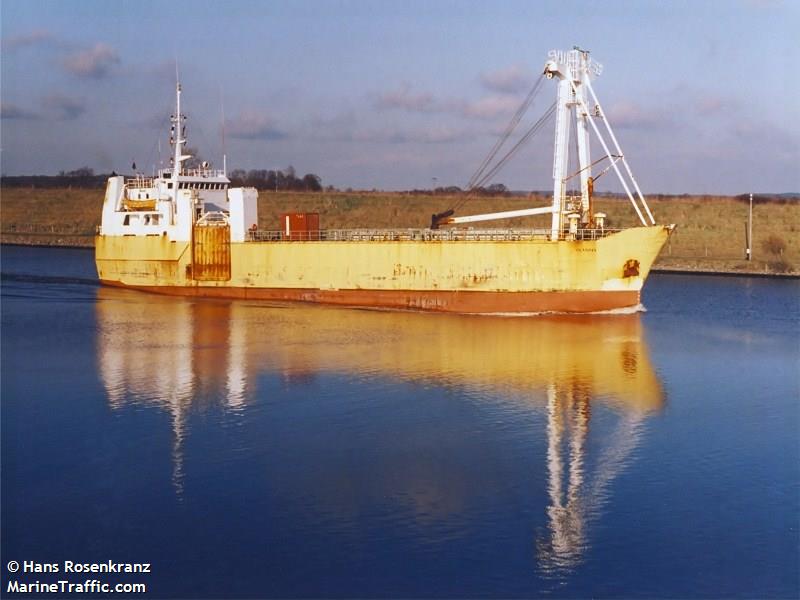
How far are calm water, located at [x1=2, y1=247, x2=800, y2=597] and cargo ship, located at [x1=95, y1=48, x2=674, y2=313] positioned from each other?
2.61m

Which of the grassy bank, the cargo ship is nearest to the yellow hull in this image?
the cargo ship

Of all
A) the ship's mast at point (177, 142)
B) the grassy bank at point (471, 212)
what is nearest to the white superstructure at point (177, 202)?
the ship's mast at point (177, 142)

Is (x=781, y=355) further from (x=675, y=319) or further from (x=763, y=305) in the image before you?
(x=763, y=305)

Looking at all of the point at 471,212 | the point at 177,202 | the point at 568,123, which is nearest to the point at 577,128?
the point at 568,123

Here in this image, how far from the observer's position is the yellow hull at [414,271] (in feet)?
97.0

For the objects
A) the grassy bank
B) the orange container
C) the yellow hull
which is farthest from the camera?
the grassy bank

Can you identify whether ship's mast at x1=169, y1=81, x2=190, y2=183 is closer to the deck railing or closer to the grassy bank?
the deck railing

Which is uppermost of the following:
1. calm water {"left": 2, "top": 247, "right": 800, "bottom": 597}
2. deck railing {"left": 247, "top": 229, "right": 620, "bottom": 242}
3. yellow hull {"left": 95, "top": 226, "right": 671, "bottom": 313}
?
deck railing {"left": 247, "top": 229, "right": 620, "bottom": 242}

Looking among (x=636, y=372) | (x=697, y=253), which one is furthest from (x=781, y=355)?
(x=697, y=253)

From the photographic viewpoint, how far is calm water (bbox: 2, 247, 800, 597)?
1145 cm

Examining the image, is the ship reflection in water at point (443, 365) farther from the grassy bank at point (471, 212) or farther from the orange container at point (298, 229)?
the grassy bank at point (471, 212)

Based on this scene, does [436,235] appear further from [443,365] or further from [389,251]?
[443,365]

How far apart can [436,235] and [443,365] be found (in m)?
10.7

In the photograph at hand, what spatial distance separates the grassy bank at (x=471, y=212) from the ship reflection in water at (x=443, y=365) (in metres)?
24.2
